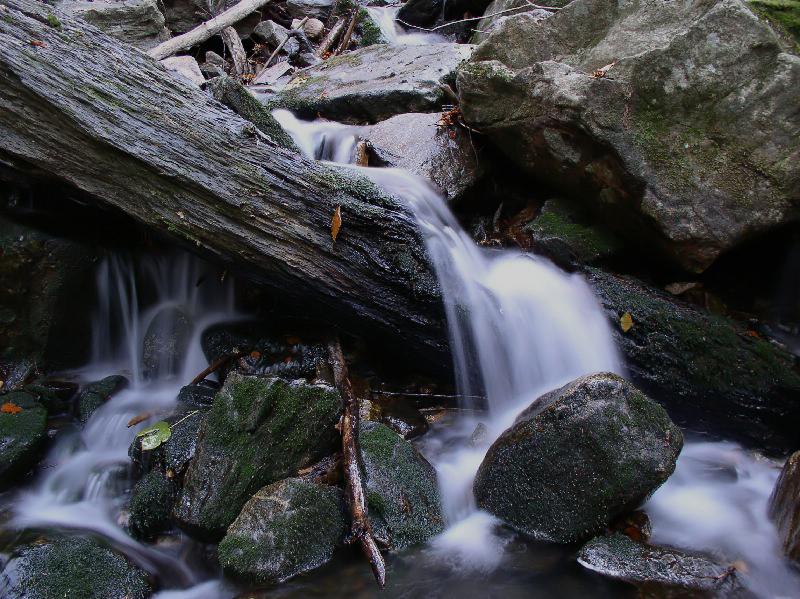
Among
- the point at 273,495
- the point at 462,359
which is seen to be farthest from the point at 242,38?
the point at 273,495

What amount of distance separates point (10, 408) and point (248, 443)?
6.49ft

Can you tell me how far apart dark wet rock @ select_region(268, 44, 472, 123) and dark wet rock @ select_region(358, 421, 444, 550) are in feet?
15.1

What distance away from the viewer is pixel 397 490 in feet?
10.7

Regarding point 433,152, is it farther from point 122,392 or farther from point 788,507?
point 788,507

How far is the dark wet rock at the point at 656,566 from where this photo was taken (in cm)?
275

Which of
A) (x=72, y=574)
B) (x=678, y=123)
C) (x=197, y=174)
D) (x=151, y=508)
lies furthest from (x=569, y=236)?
(x=72, y=574)

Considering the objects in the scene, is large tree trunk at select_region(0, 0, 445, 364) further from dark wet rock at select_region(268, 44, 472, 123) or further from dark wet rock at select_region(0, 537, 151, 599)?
dark wet rock at select_region(268, 44, 472, 123)

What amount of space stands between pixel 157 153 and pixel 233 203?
0.57m

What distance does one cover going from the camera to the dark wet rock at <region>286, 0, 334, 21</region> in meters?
11.7

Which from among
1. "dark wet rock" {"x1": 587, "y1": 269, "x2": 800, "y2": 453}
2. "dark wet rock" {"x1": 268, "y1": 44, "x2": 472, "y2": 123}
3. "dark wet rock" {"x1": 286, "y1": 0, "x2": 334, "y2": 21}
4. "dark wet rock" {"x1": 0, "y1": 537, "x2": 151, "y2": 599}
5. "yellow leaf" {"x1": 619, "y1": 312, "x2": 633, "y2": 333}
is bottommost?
"dark wet rock" {"x1": 0, "y1": 537, "x2": 151, "y2": 599}

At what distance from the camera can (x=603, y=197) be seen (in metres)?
4.80

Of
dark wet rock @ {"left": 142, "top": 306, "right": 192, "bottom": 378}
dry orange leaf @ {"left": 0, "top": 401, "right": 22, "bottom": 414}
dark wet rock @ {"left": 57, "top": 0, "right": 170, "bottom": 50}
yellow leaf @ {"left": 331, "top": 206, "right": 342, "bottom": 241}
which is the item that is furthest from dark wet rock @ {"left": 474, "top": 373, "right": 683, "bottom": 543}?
dark wet rock @ {"left": 57, "top": 0, "right": 170, "bottom": 50}

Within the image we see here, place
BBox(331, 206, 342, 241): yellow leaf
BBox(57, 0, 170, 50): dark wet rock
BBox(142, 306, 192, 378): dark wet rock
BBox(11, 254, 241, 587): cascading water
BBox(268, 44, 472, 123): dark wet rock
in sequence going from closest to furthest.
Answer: BBox(11, 254, 241, 587): cascading water
BBox(331, 206, 342, 241): yellow leaf
BBox(142, 306, 192, 378): dark wet rock
BBox(268, 44, 472, 123): dark wet rock
BBox(57, 0, 170, 50): dark wet rock

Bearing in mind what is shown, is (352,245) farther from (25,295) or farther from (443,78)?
(443,78)
